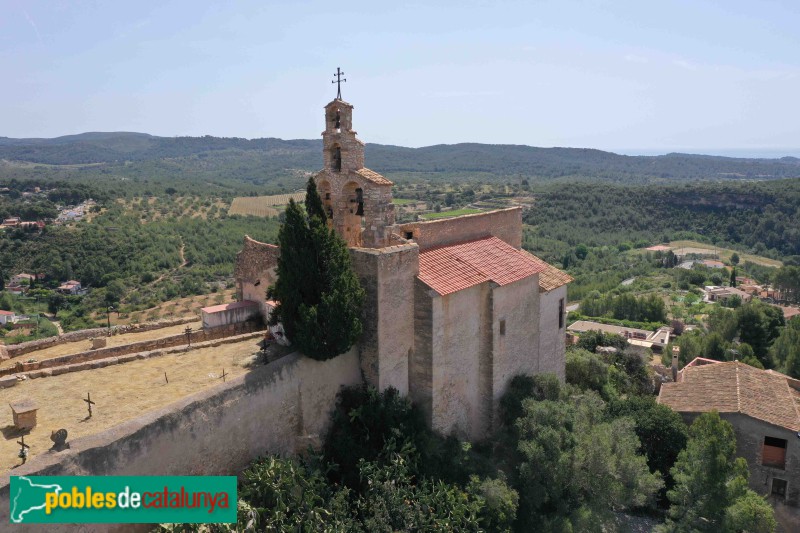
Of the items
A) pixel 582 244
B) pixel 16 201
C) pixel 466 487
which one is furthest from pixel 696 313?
pixel 16 201

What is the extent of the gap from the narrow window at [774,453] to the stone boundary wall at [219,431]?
14783 mm

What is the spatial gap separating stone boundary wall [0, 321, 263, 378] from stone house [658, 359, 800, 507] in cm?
1588

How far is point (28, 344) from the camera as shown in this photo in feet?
48.8

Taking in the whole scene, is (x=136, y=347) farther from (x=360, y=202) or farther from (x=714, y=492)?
(x=714, y=492)

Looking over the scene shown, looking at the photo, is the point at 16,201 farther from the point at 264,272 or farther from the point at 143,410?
the point at 143,410

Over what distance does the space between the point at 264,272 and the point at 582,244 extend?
81882 mm

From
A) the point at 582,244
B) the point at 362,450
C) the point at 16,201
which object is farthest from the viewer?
the point at 582,244

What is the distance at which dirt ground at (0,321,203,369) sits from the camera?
1416 cm

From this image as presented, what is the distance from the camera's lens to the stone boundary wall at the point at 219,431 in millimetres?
8656

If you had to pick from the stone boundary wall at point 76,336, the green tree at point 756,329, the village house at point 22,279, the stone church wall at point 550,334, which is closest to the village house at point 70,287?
the village house at point 22,279

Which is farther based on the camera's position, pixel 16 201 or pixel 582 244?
pixel 582 244

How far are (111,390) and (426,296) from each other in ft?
23.4

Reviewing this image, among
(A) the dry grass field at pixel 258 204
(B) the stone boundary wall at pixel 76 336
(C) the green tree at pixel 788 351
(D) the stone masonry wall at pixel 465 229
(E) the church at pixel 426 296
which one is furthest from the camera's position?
(A) the dry grass field at pixel 258 204

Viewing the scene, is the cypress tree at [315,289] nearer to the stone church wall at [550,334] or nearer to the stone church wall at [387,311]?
the stone church wall at [387,311]
